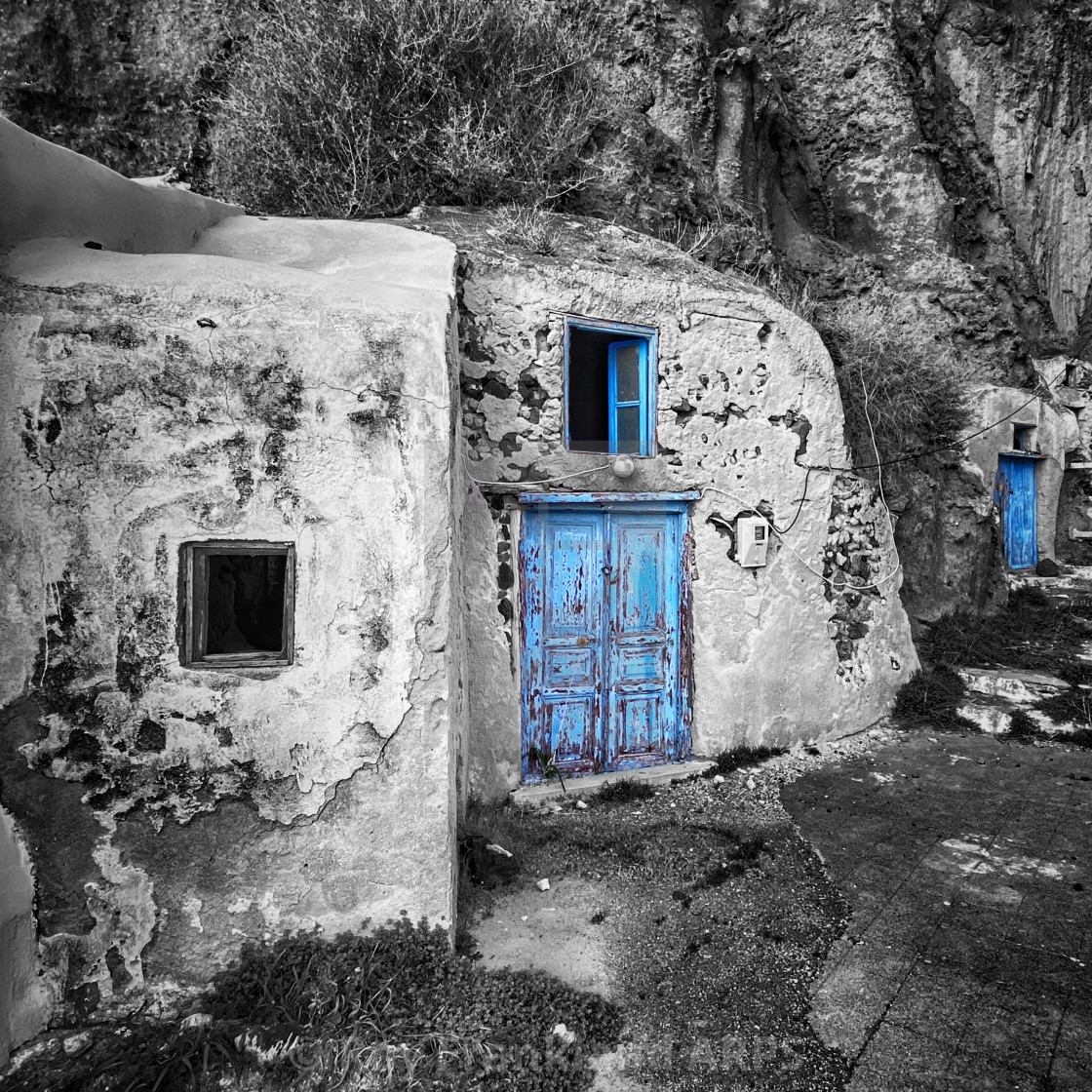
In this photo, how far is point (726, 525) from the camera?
19.7 ft

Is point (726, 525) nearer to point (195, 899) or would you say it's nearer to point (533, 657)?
point (533, 657)

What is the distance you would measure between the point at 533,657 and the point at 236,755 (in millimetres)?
2585

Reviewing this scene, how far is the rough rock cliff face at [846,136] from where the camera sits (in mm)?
8477

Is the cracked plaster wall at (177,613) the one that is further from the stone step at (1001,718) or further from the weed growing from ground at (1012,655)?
the stone step at (1001,718)

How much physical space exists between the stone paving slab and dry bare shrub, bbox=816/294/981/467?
3.36 meters

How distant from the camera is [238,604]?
11.2 feet

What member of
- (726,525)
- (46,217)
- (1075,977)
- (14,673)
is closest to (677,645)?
(726,525)

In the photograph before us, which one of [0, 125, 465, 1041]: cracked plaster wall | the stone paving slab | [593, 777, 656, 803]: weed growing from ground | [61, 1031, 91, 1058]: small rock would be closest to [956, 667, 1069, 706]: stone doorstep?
the stone paving slab

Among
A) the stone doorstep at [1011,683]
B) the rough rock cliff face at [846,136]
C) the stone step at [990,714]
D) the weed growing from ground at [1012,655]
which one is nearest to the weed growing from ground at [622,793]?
the weed growing from ground at [1012,655]

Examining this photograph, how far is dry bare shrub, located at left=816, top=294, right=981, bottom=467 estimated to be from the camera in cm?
791

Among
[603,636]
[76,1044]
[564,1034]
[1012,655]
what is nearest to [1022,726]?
[1012,655]

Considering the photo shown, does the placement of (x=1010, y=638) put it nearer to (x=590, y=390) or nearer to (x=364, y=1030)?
(x=590, y=390)

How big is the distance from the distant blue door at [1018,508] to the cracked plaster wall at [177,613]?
1102 cm

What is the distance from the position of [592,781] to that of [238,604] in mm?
3214
